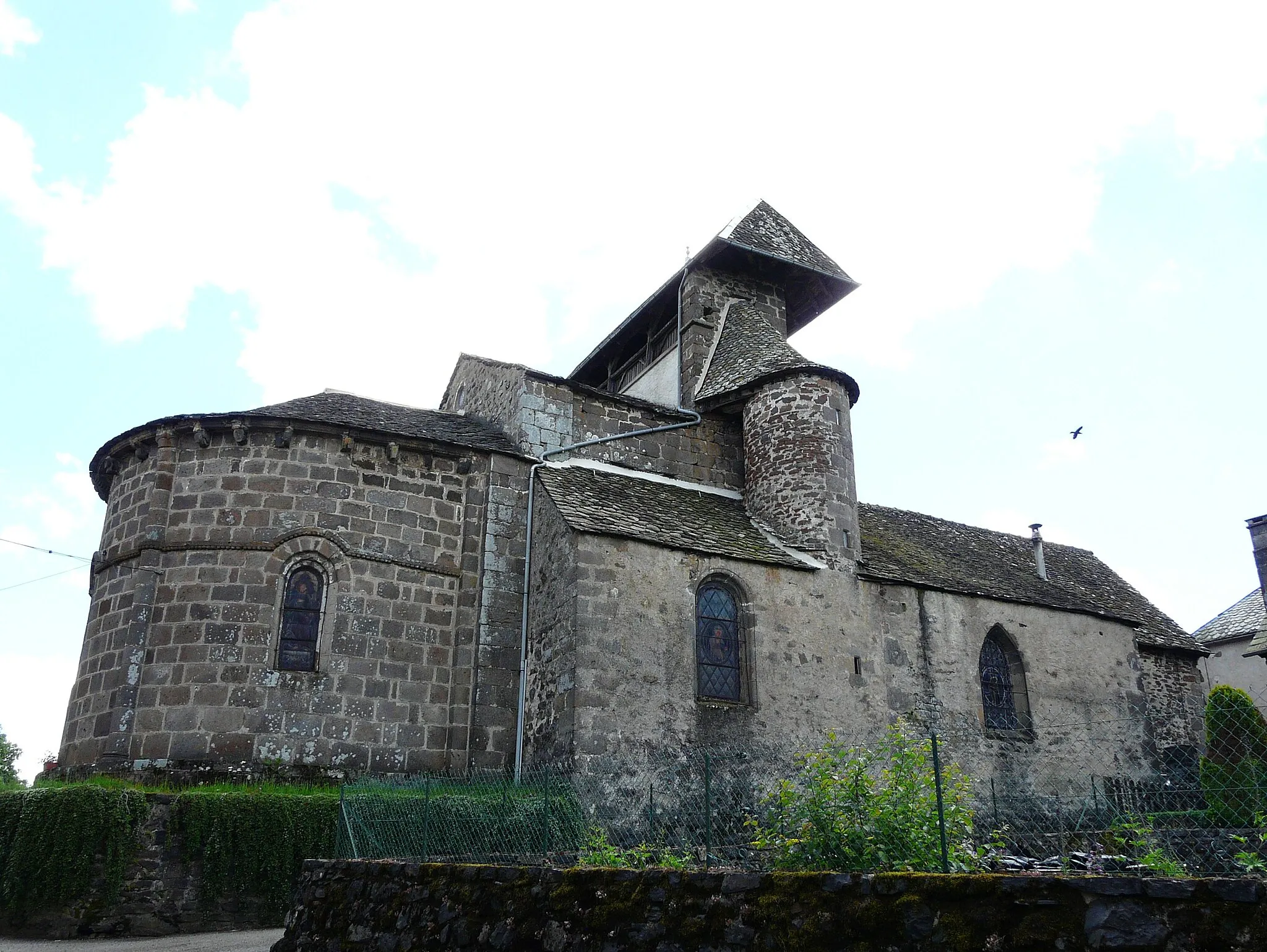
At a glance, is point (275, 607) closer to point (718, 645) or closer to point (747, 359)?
point (718, 645)

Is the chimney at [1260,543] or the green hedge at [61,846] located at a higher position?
the chimney at [1260,543]

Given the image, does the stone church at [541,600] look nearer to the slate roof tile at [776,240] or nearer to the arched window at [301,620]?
the arched window at [301,620]

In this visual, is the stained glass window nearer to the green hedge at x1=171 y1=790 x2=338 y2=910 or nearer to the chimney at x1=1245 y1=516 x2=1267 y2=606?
the chimney at x1=1245 y1=516 x2=1267 y2=606

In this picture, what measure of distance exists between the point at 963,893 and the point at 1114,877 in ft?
2.52

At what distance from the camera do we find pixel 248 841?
40.6 feet

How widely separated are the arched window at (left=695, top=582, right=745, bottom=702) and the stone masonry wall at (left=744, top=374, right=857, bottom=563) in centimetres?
210

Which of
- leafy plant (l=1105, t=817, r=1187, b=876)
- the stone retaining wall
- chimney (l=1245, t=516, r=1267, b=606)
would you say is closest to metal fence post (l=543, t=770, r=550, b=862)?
the stone retaining wall

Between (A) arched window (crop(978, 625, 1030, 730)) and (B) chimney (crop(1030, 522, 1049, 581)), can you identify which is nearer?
(A) arched window (crop(978, 625, 1030, 730))

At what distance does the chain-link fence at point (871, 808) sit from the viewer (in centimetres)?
714

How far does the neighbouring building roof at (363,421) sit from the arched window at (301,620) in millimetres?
2501

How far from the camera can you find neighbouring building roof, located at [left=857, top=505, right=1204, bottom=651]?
1919 cm

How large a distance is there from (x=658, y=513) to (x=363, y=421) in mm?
5200

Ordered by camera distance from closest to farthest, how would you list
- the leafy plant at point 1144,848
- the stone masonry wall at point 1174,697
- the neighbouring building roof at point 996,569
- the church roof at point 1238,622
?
the leafy plant at point 1144,848, the neighbouring building roof at point 996,569, the stone masonry wall at point 1174,697, the church roof at point 1238,622

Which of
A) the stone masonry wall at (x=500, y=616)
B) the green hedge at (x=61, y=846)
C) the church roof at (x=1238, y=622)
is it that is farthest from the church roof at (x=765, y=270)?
the green hedge at (x=61, y=846)
